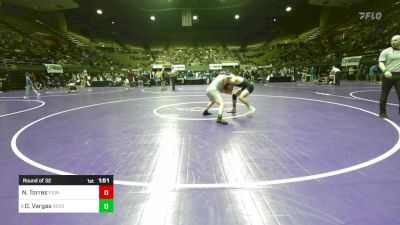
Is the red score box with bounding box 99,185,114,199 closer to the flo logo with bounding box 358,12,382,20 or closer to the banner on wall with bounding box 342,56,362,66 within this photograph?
the banner on wall with bounding box 342,56,362,66

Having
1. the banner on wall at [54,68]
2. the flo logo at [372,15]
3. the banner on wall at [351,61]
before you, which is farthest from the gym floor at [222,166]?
the flo logo at [372,15]

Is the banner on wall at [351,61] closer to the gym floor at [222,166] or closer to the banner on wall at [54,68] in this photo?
the gym floor at [222,166]

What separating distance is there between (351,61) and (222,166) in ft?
89.4

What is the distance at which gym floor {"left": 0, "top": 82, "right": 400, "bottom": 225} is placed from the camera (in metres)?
2.65

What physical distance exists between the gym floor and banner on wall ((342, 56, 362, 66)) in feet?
69.4

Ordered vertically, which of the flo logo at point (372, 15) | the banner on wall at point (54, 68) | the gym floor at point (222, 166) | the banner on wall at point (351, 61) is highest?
the flo logo at point (372, 15)

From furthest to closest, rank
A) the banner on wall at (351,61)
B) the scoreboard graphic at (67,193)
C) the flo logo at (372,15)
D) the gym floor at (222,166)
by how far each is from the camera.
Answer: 1. the flo logo at (372,15)
2. the banner on wall at (351,61)
3. the gym floor at (222,166)
4. the scoreboard graphic at (67,193)

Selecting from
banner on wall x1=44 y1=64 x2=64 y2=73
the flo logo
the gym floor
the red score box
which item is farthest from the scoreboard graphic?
the flo logo

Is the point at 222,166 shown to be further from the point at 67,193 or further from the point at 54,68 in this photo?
the point at 54,68

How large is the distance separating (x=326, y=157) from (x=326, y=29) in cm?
3958

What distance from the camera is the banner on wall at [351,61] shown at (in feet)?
85.7

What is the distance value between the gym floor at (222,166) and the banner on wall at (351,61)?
69.4 feet

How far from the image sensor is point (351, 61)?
2702 centimetres

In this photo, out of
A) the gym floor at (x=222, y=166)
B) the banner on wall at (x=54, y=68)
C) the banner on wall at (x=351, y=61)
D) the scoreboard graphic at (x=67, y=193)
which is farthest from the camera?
the banner on wall at (x=54, y=68)
